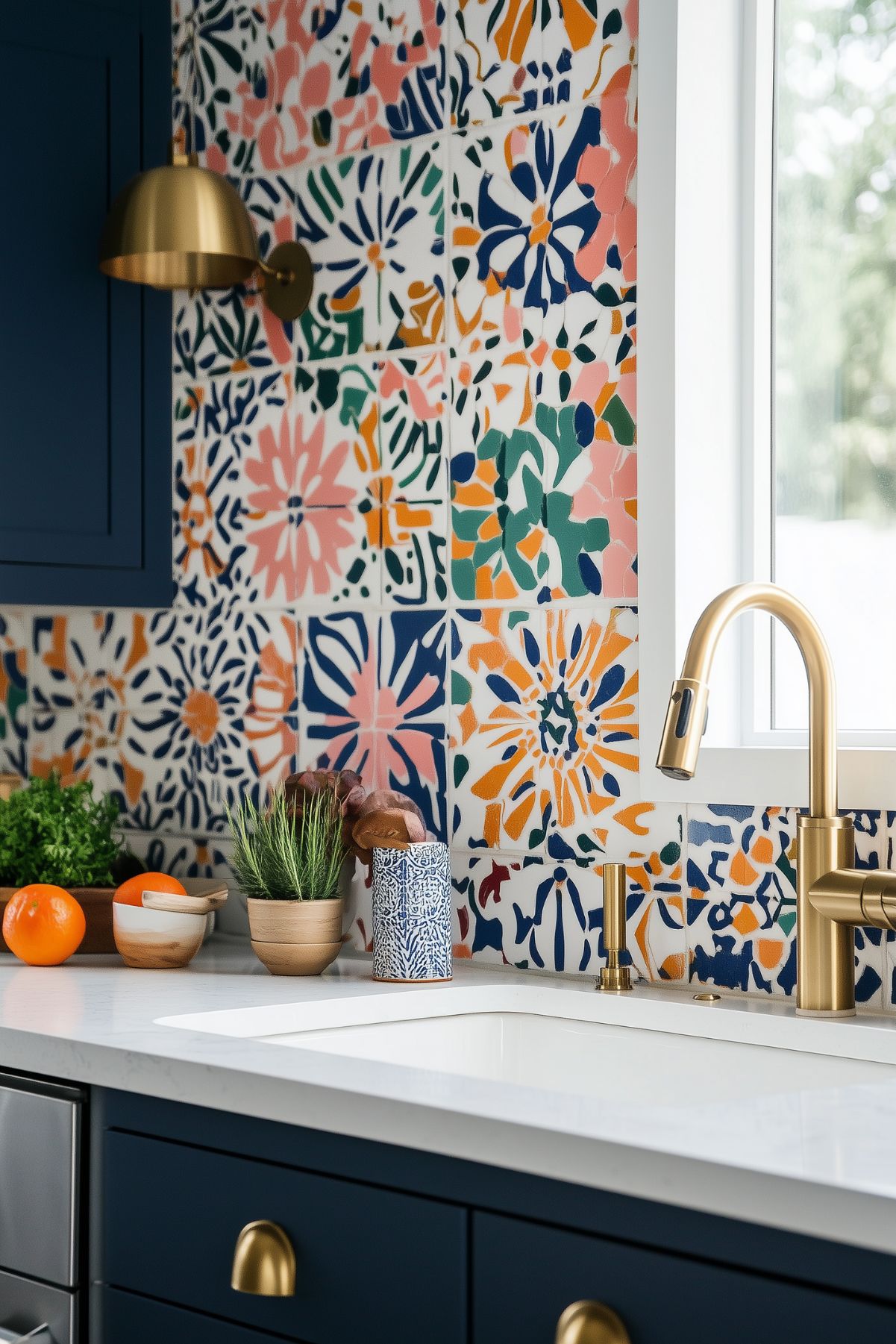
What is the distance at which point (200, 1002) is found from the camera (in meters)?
1.59

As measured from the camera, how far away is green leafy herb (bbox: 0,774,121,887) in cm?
203

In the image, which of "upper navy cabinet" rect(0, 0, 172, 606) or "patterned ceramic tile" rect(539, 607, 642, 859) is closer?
"patterned ceramic tile" rect(539, 607, 642, 859)

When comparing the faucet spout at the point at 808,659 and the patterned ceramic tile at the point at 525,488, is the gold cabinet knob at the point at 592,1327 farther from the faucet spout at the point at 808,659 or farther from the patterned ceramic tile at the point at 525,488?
the patterned ceramic tile at the point at 525,488

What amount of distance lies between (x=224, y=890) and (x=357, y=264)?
80 centimetres

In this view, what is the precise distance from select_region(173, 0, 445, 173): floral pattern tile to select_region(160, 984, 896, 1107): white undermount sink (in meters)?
1.05

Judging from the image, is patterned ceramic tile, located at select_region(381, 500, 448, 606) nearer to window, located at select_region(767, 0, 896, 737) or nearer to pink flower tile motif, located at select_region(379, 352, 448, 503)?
pink flower tile motif, located at select_region(379, 352, 448, 503)

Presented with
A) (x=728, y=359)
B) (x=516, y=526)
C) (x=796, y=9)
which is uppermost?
(x=796, y=9)

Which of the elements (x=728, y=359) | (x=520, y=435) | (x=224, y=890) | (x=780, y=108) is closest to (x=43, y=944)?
(x=224, y=890)

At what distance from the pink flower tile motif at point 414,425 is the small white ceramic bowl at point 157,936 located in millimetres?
572

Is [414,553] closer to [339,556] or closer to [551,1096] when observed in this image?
[339,556]

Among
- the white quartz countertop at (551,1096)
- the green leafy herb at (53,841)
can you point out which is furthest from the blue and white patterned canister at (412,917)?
the green leafy herb at (53,841)

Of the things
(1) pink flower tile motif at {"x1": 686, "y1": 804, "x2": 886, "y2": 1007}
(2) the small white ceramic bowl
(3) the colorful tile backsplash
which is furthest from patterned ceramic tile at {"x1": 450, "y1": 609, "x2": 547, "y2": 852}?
(2) the small white ceramic bowl

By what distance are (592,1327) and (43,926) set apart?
101cm

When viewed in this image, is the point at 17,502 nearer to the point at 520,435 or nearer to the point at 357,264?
the point at 357,264
